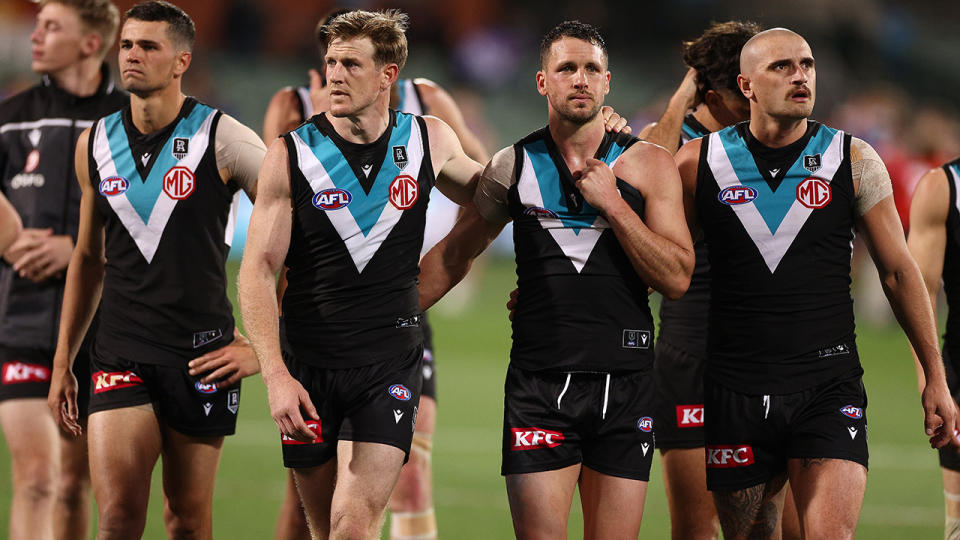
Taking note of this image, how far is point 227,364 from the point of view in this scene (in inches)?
235

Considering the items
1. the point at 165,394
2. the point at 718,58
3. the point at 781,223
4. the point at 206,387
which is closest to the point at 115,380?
the point at 165,394

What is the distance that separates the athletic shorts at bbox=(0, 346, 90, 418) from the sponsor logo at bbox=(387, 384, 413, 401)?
228cm

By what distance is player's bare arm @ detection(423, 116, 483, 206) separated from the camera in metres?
5.80

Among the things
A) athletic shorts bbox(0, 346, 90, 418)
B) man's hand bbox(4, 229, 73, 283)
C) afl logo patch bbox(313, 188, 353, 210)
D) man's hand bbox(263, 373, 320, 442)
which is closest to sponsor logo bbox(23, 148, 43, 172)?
man's hand bbox(4, 229, 73, 283)

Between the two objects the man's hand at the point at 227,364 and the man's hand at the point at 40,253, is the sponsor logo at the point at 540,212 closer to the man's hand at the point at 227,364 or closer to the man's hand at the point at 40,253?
the man's hand at the point at 227,364

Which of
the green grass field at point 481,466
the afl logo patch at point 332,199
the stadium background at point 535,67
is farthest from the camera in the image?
the stadium background at point 535,67

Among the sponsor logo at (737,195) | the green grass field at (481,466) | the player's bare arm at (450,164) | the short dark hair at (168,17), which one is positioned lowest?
the green grass field at (481,466)

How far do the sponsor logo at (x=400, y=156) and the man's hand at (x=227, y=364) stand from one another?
1155 mm

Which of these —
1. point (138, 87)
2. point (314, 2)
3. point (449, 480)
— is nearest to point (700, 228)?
point (138, 87)

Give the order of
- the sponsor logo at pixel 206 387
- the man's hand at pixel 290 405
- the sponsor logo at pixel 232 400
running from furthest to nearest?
the sponsor logo at pixel 232 400 → the sponsor logo at pixel 206 387 → the man's hand at pixel 290 405

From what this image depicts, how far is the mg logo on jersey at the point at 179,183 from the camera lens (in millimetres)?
5887

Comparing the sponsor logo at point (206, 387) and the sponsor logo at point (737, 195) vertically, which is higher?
the sponsor logo at point (737, 195)

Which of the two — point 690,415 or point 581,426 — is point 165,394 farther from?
point 690,415

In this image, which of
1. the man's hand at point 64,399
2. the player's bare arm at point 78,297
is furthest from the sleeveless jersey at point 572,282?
the man's hand at point 64,399
